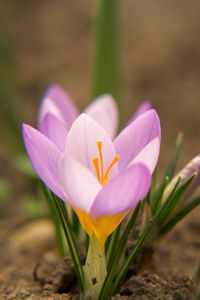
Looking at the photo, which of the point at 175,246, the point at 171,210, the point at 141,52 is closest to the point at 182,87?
the point at 141,52

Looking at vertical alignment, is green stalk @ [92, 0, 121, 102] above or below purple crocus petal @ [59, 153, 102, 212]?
above

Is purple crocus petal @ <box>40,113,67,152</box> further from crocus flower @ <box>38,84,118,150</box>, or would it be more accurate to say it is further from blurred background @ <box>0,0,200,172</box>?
blurred background @ <box>0,0,200,172</box>

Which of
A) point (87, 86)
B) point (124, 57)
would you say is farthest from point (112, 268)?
point (124, 57)

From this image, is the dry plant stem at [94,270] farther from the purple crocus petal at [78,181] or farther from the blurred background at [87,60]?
the blurred background at [87,60]

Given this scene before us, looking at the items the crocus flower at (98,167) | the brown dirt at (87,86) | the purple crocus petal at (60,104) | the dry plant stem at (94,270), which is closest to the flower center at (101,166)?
the crocus flower at (98,167)

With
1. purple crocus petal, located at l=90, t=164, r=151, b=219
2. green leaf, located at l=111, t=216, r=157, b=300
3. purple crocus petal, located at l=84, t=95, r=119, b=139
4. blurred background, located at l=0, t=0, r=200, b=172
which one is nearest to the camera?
purple crocus petal, located at l=90, t=164, r=151, b=219

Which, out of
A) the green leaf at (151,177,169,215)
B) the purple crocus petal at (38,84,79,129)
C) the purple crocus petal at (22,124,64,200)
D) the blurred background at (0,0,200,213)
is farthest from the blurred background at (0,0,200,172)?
the purple crocus petal at (22,124,64,200)

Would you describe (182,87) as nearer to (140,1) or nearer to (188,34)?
(188,34)

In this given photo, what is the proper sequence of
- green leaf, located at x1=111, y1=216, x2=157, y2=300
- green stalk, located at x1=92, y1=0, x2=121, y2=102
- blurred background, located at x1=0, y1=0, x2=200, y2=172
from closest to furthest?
1. green leaf, located at x1=111, y1=216, x2=157, y2=300
2. green stalk, located at x1=92, y1=0, x2=121, y2=102
3. blurred background, located at x1=0, y1=0, x2=200, y2=172

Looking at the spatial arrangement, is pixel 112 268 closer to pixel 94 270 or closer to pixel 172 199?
pixel 94 270
